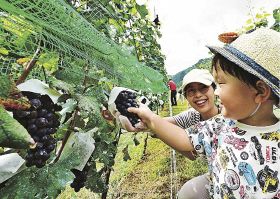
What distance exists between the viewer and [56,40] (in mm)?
738

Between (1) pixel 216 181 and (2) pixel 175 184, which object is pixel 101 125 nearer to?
(1) pixel 216 181

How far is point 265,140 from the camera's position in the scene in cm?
148

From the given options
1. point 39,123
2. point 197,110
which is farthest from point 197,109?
point 39,123

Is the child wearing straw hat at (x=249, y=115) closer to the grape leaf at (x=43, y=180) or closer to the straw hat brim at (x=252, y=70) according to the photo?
the straw hat brim at (x=252, y=70)

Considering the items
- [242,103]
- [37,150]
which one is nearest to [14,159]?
[37,150]

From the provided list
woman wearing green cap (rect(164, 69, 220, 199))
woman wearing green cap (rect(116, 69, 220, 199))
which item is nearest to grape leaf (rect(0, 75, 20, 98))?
woman wearing green cap (rect(116, 69, 220, 199))

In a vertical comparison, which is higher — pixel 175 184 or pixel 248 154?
pixel 248 154

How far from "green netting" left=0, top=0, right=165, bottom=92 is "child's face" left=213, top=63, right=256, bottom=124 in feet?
1.08

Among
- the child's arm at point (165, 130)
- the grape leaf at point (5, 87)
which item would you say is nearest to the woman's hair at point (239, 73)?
the child's arm at point (165, 130)

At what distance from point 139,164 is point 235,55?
15.0 ft

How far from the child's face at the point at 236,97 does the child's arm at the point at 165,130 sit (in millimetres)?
290

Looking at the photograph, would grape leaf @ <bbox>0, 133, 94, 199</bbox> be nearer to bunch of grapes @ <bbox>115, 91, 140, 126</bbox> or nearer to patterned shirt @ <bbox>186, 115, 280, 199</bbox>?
bunch of grapes @ <bbox>115, 91, 140, 126</bbox>

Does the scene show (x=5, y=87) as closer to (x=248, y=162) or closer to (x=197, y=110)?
(x=248, y=162)

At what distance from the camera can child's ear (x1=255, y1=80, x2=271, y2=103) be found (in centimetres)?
143
